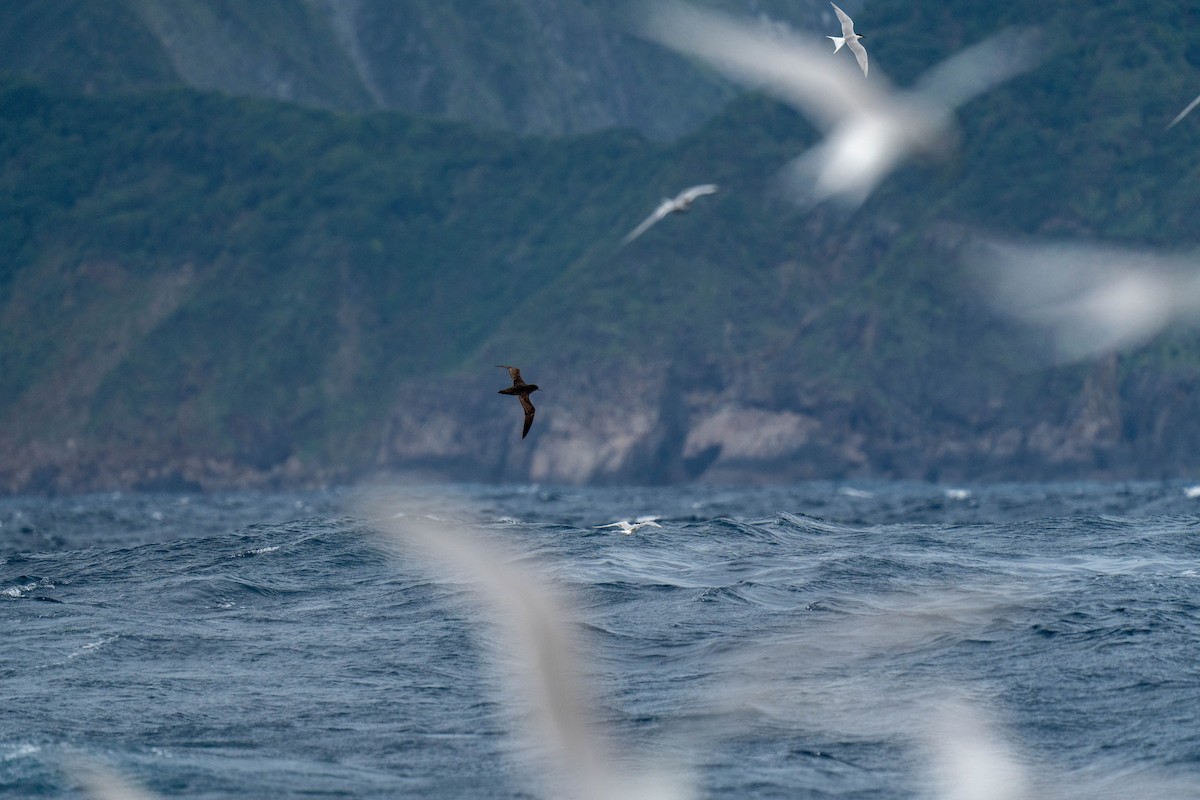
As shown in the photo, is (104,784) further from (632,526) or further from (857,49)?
(857,49)

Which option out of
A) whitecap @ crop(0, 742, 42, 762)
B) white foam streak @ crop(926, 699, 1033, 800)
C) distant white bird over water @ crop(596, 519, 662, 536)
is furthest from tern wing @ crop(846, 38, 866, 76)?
whitecap @ crop(0, 742, 42, 762)

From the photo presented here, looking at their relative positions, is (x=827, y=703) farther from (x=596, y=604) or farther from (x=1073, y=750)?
(x=596, y=604)

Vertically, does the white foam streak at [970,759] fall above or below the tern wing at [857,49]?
below

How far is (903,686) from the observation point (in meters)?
37.6

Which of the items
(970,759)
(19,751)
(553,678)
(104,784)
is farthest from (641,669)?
(19,751)

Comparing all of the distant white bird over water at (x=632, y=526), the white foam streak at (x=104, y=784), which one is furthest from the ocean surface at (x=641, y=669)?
the distant white bird over water at (x=632, y=526)

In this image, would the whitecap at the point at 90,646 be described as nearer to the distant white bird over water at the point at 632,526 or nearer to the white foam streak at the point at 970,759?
the white foam streak at the point at 970,759

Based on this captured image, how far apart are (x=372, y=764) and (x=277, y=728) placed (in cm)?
319

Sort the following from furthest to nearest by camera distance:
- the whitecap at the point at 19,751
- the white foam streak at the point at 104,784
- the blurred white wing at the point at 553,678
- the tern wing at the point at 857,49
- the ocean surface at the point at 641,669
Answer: the tern wing at the point at 857,49
the whitecap at the point at 19,751
the ocean surface at the point at 641,669
the blurred white wing at the point at 553,678
the white foam streak at the point at 104,784

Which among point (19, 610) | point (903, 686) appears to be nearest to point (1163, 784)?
point (903, 686)

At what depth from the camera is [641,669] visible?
39.6m

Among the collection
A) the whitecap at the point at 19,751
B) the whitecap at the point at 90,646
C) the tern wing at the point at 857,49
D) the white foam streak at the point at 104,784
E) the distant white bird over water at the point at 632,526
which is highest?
the tern wing at the point at 857,49

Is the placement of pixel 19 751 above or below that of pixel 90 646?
below

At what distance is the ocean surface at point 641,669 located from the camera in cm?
3262
